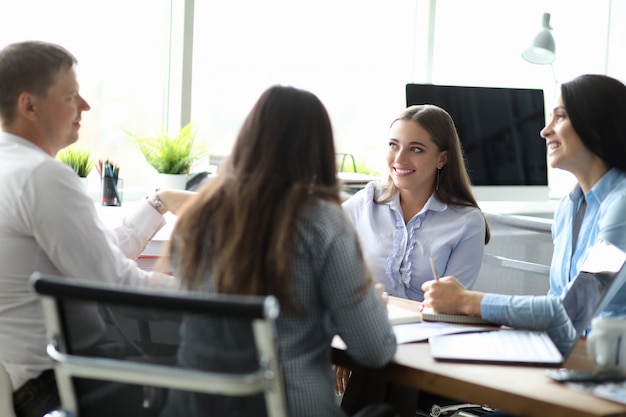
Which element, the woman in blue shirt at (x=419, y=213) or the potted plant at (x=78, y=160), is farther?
the potted plant at (x=78, y=160)

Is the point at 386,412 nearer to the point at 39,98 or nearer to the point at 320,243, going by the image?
the point at 320,243

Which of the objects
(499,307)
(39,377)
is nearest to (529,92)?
(499,307)

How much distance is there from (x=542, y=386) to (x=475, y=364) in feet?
0.53

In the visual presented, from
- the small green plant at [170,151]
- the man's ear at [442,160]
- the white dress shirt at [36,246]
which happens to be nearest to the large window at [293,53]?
the small green plant at [170,151]

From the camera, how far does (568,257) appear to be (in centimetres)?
224

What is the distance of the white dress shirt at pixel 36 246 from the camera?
1.83m

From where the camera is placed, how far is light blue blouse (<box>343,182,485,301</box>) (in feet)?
8.71

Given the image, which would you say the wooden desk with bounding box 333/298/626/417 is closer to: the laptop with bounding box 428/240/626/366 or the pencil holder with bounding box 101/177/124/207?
the laptop with bounding box 428/240/626/366

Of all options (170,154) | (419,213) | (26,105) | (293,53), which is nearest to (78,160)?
(170,154)

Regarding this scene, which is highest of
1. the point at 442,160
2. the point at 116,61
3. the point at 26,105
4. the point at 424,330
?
the point at 116,61

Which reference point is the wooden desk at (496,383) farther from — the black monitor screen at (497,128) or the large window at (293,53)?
the large window at (293,53)

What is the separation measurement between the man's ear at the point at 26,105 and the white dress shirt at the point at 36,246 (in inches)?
4.8

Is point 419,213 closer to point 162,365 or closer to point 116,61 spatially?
point 162,365

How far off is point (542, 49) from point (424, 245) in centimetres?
200
